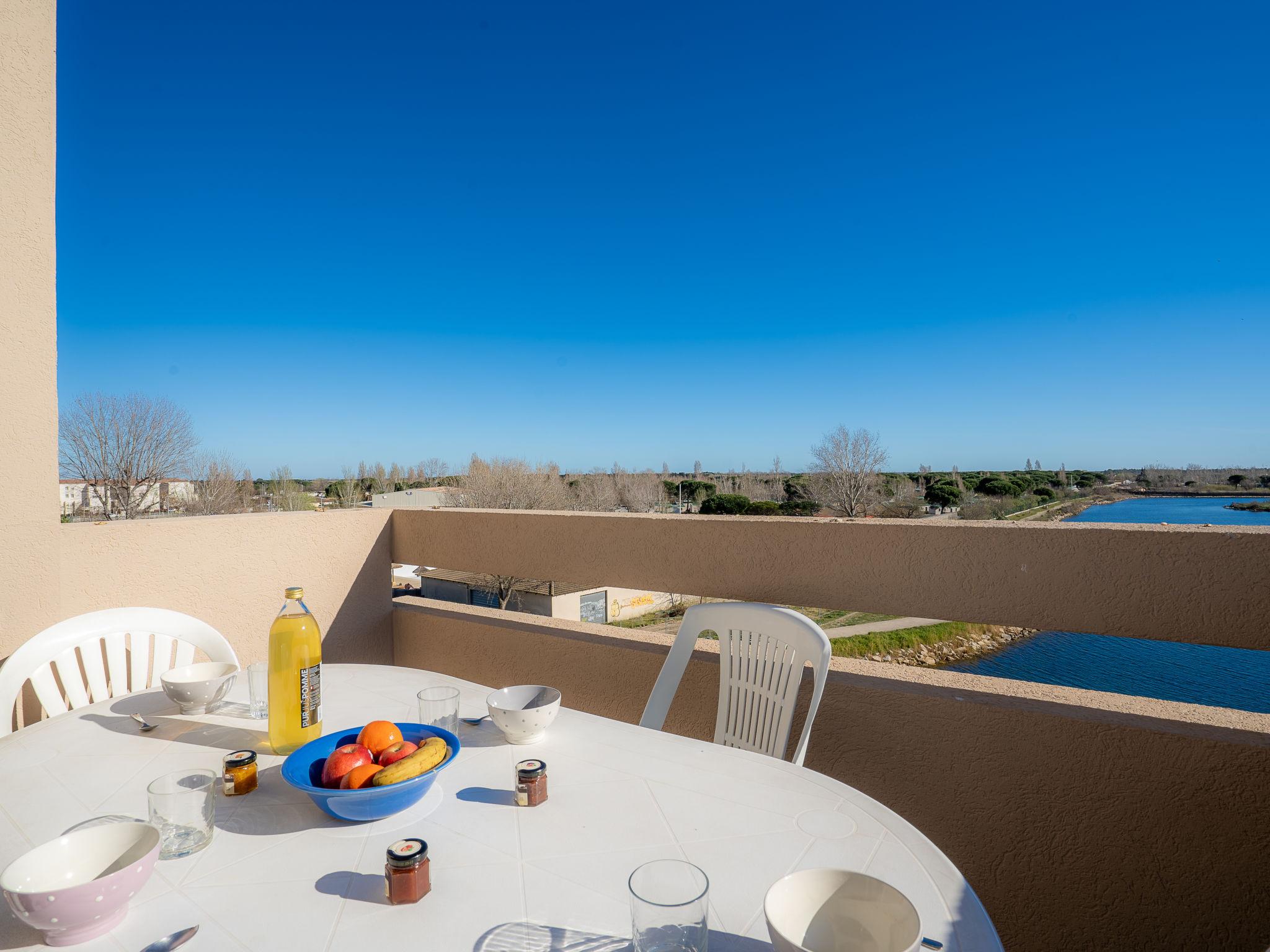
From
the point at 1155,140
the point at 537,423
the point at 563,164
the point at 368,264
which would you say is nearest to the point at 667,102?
the point at 563,164

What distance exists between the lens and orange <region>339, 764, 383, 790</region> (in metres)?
0.85

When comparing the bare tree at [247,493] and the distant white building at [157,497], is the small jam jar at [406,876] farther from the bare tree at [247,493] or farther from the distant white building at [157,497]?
the bare tree at [247,493]

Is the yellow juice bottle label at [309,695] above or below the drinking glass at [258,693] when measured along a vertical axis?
above

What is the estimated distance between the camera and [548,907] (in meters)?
0.69

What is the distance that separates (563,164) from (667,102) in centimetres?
255

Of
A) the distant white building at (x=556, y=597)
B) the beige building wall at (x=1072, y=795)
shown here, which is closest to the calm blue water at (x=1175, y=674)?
the beige building wall at (x=1072, y=795)

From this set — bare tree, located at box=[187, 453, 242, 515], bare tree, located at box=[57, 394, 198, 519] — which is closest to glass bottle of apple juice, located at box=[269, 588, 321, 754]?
bare tree, located at box=[57, 394, 198, 519]

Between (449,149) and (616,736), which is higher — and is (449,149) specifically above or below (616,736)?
above

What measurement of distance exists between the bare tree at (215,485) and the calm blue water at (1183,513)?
20.9m

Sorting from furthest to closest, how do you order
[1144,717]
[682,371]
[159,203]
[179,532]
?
[682,371]
[159,203]
[179,532]
[1144,717]

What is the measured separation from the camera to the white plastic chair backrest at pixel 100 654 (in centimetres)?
144

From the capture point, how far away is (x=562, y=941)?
0.63 metres

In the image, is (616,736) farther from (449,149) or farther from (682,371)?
(682,371)

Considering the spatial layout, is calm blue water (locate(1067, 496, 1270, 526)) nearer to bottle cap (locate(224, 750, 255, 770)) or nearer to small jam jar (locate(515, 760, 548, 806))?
small jam jar (locate(515, 760, 548, 806))
